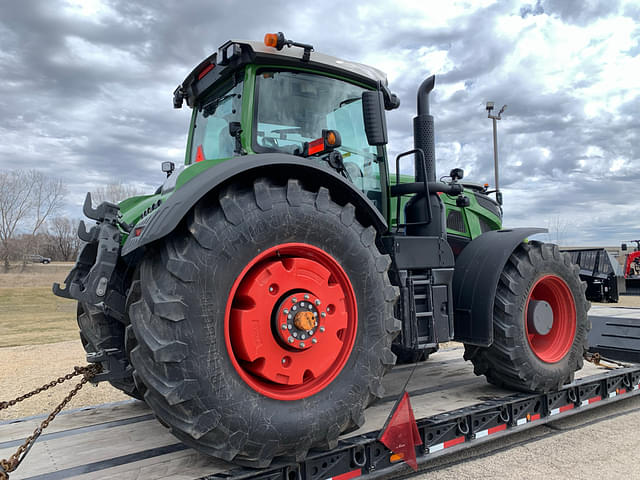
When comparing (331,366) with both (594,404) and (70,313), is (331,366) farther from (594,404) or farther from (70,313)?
(70,313)

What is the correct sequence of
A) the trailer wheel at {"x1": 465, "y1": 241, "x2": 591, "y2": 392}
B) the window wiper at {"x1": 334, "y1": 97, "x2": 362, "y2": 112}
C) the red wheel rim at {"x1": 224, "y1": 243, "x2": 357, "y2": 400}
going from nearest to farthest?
the red wheel rim at {"x1": 224, "y1": 243, "x2": 357, "y2": 400} < the window wiper at {"x1": 334, "y1": 97, "x2": 362, "y2": 112} < the trailer wheel at {"x1": 465, "y1": 241, "x2": 591, "y2": 392}

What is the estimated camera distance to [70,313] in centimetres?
1605

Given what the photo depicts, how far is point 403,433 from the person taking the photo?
128 inches

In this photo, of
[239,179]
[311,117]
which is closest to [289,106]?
[311,117]

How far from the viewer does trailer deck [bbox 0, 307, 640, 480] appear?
278cm

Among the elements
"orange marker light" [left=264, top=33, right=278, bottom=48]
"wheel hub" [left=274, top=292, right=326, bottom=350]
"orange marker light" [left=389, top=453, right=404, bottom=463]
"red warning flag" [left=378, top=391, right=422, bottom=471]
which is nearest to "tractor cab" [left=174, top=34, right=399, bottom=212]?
"orange marker light" [left=264, top=33, right=278, bottom=48]

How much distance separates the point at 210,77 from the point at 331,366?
7.83ft

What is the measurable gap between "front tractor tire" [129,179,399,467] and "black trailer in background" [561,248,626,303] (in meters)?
13.4

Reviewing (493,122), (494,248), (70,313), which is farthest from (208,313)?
(493,122)

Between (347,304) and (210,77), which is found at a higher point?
(210,77)

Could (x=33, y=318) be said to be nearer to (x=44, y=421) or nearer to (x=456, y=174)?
(x=44, y=421)

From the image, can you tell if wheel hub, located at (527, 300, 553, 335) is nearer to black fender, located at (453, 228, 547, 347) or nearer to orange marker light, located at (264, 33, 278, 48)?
black fender, located at (453, 228, 547, 347)

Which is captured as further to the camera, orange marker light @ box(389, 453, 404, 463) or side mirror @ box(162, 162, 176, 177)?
side mirror @ box(162, 162, 176, 177)

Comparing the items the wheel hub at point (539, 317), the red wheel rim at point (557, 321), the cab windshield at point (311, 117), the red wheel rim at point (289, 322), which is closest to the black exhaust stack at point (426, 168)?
the cab windshield at point (311, 117)
